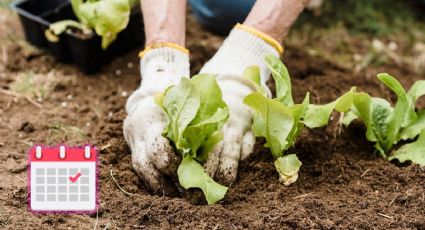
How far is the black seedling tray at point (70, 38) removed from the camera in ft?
7.83

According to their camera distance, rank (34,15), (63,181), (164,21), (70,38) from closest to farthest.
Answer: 1. (63,181)
2. (164,21)
3. (70,38)
4. (34,15)

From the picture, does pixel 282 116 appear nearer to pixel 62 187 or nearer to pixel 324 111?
pixel 324 111

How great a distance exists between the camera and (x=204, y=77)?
167cm

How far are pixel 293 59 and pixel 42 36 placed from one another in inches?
37.8

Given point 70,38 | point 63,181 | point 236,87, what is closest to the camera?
point 63,181

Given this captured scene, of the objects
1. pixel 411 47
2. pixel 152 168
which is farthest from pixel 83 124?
pixel 411 47

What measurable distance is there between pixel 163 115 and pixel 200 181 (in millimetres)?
223

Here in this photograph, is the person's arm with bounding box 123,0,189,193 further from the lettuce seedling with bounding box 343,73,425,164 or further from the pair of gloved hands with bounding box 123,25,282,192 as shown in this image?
the lettuce seedling with bounding box 343,73,425,164

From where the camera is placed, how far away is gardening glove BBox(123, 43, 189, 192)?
1679mm

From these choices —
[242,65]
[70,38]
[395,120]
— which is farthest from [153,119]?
[70,38]

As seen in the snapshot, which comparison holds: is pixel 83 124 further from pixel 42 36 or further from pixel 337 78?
pixel 337 78

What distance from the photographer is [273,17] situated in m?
1.94

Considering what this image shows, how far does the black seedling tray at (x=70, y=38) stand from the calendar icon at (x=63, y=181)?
0.81 m

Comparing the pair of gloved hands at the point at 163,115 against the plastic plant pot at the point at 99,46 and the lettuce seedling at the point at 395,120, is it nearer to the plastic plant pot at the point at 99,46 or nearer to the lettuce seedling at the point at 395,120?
the lettuce seedling at the point at 395,120
